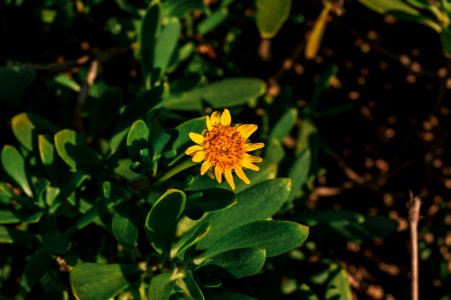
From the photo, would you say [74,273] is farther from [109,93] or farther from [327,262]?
[327,262]

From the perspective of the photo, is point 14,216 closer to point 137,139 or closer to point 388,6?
point 137,139

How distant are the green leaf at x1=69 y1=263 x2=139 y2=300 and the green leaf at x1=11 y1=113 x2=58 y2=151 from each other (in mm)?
549

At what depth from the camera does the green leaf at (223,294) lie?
5.47ft

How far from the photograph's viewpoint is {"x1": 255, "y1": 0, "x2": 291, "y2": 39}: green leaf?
7.34 feet

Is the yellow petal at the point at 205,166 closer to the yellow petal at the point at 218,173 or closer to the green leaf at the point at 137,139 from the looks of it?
the yellow petal at the point at 218,173

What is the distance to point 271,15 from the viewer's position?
2258mm

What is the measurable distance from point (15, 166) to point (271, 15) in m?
1.19

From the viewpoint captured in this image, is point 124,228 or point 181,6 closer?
point 124,228

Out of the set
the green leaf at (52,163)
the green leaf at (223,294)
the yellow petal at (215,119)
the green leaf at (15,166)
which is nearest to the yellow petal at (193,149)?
the yellow petal at (215,119)

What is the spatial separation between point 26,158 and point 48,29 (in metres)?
0.66

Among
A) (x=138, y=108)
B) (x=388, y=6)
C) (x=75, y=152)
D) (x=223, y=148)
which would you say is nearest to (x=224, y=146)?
(x=223, y=148)

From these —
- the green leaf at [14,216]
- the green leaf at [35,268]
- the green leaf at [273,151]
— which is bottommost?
the green leaf at [35,268]

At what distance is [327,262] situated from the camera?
7.83ft

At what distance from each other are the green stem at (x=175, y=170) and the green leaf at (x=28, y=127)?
531 millimetres
